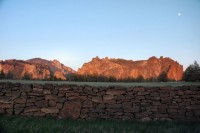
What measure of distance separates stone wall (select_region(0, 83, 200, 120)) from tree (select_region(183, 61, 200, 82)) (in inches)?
1193

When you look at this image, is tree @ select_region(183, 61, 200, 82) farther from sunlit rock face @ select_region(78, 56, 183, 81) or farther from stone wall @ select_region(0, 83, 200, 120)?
sunlit rock face @ select_region(78, 56, 183, 81)

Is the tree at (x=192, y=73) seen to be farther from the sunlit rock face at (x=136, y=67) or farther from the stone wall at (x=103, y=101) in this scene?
the sunlit rock face at (x=136, y=67)

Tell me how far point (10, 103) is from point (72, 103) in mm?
2982

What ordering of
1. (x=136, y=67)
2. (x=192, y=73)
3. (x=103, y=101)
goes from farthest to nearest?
1. (x=136, y=67)
2. (x=192, y=73)
3. (x=103, y=101)

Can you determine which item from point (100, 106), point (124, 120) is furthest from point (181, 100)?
point (100, 106)

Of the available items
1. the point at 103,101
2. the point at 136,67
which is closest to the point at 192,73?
the point at 103,101

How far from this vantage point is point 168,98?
12219 mm

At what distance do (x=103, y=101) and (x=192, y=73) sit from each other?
35.5 meters

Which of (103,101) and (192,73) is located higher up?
(192,73)

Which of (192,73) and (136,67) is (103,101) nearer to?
(192,73)

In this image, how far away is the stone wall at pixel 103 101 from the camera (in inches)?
469

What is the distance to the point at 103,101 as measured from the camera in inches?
475

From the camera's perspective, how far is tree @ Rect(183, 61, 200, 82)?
137ft

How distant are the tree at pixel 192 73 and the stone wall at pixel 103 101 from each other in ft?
99.4
